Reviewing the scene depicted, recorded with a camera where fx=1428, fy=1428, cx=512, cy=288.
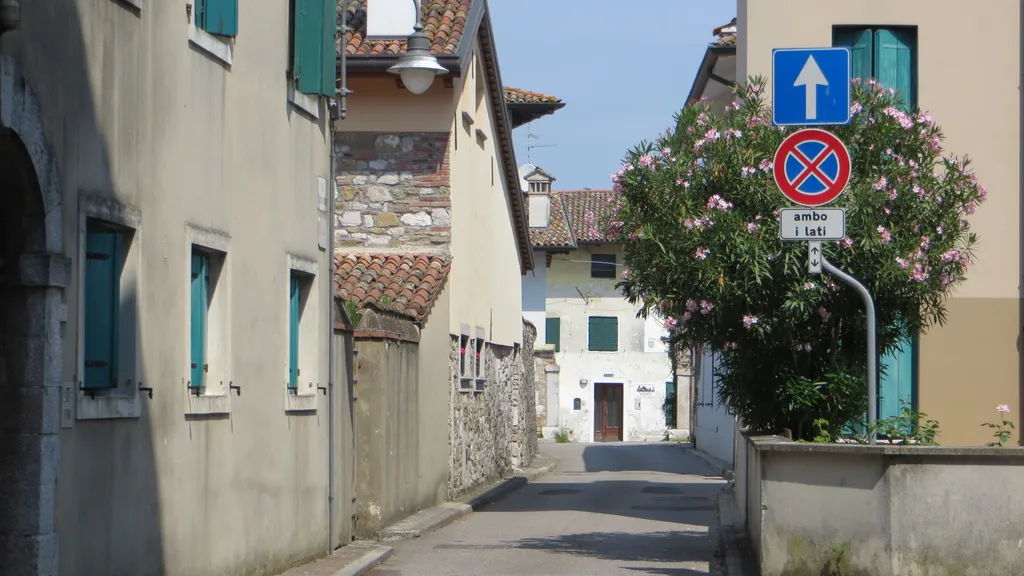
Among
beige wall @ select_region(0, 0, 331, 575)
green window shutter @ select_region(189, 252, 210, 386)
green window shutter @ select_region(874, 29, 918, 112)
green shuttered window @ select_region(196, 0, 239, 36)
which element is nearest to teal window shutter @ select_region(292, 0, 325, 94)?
beige wall @ select_region(0, 0, 331, 575)

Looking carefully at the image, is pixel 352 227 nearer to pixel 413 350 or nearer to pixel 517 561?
pixel 413 350

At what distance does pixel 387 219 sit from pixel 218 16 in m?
10.2

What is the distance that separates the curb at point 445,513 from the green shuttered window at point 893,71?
→ 215 inches

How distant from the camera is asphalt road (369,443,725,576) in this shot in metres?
13.0

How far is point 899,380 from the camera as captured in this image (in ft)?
54.1

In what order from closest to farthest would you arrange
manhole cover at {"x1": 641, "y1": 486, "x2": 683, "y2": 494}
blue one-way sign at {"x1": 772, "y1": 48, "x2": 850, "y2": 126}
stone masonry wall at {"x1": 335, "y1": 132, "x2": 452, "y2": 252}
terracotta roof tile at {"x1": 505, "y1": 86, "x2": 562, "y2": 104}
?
blue one-way sign at {"x1": 772, "y1": 48, "x2": 850, "y2": 126} < stone masonry wall at {"x1": 335, "y1": 132, "x2": 452, "y2": 252} < manhole cover at {"x1": 641, "y1": 486, "x2": 683, "y2": 494} < terracotta roof tile at {"x1": 505, "y1": 86, "x2": 562, "y2": 104}

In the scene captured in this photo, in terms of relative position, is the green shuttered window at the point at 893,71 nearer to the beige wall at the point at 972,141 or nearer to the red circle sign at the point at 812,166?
the beige wall at the point at 972,141

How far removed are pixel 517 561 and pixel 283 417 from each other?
2707 millimetres

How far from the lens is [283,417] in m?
12.6

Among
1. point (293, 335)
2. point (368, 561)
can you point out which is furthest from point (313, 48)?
point (368, 561)

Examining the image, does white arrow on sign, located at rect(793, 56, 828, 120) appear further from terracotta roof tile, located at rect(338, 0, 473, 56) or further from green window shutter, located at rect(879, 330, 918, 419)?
terracotta roof tile, located at rect(338, 0, 473, 56)

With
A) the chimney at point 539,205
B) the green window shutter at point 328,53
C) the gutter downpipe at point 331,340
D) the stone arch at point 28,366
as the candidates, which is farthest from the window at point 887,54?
the chimney at point 539,205

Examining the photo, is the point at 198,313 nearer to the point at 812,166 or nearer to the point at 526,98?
the point at 812,166

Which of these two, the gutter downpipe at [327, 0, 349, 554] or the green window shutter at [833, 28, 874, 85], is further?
the green window shutter at [833, 28, 874, 85]
